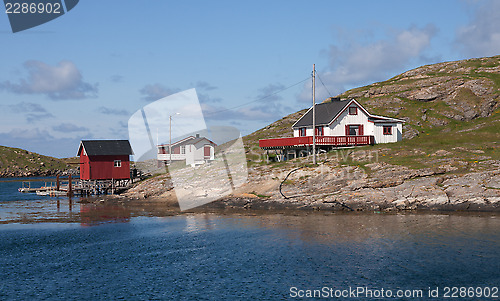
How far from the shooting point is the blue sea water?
27562mm

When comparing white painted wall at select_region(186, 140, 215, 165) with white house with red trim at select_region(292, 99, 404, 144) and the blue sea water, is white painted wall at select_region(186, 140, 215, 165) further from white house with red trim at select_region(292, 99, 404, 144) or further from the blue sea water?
the blue sea water

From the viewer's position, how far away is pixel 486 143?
2662 inches

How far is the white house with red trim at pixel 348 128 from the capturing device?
75312 mm

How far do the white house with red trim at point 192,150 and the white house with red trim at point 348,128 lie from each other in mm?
25881

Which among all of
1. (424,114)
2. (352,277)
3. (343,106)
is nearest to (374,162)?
(343,106)

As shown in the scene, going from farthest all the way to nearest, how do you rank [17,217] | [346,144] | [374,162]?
[346,144], [374,162], [17,217]

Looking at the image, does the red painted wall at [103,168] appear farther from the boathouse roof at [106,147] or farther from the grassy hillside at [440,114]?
the grassy hillside at [440,114]

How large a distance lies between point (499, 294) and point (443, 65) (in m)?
128

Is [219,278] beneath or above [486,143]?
beneath

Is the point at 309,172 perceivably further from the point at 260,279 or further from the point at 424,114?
the point at 424,114

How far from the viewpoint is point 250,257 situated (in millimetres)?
34750

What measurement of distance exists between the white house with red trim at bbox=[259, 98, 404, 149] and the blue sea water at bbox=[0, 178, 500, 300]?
1045 inches

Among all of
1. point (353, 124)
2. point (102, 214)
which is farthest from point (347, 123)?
point (102, 214)

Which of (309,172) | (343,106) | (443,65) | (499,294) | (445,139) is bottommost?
(499,294)
